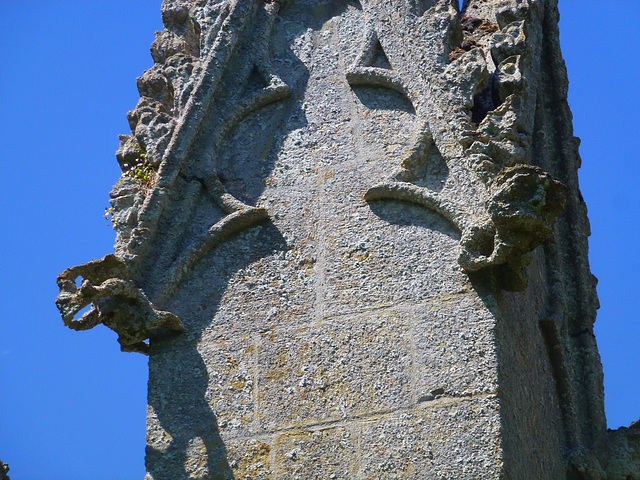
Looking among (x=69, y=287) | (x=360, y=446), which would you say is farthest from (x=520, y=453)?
(x=69, y=287)

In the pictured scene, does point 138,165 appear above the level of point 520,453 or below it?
above

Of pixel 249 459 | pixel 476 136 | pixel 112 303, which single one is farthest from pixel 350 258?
pixel 112 303

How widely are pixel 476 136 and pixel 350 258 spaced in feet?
3.25

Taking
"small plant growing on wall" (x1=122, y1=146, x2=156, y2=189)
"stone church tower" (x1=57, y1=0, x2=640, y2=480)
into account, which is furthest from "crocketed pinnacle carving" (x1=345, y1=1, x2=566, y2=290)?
"small plant growing on wall" (x1=122, y1=146, x2=156, y2=189)

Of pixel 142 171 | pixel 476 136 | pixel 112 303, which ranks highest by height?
pixel 142 171

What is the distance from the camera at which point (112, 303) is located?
5910 mm

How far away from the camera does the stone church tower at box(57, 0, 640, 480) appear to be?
5312 millimetres

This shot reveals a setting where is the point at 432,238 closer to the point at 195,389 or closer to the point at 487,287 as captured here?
the point at 487,287

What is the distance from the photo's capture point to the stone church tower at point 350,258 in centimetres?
531

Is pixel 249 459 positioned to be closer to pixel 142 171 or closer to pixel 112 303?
pixel 112 303

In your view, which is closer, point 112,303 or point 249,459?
point 249,459

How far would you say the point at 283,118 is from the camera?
264 inches

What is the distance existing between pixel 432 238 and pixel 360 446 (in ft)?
4.03

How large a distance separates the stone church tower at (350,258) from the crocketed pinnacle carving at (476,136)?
1 centimetres
